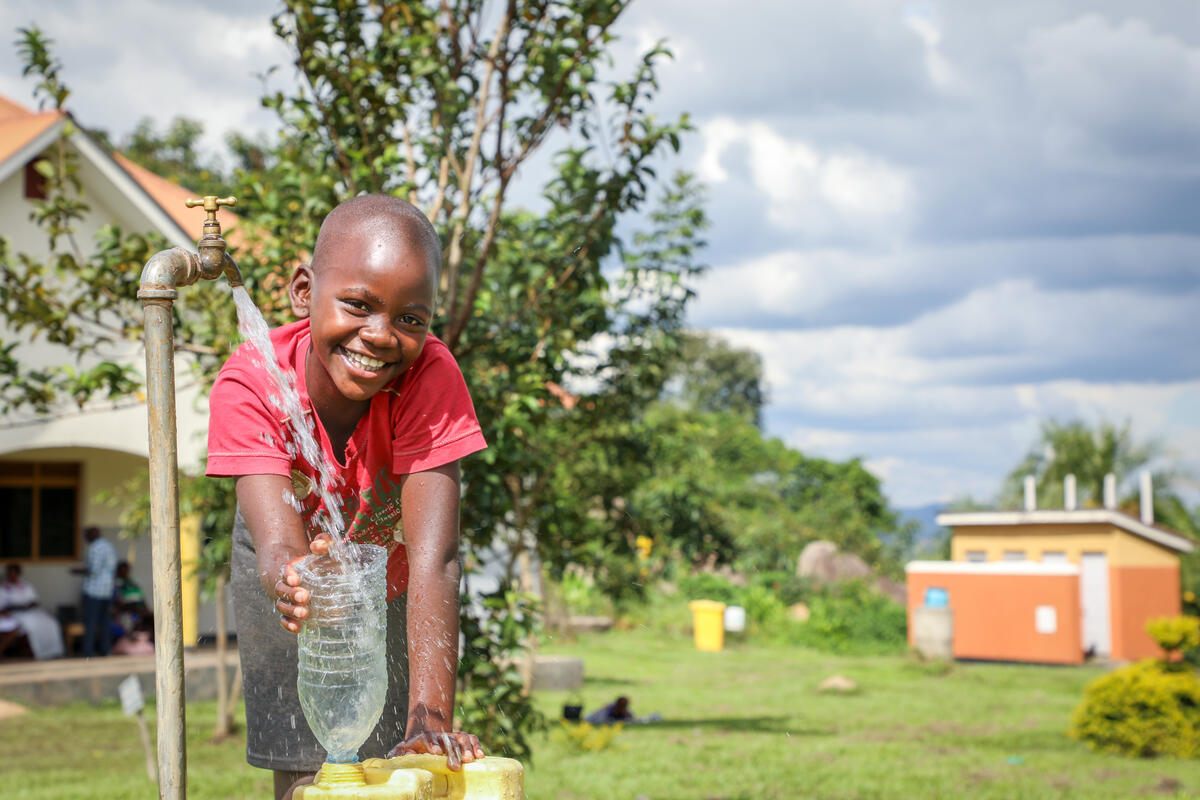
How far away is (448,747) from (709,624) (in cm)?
1717

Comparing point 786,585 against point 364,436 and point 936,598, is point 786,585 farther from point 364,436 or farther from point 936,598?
point 364,436

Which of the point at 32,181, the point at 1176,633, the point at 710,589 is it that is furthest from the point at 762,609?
the point at 32,181

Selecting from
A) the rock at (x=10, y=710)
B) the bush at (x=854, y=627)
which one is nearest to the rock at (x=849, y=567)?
the bush at (x=854, y=627)

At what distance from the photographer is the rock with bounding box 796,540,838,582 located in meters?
23.8

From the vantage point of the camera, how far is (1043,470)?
81.3ft

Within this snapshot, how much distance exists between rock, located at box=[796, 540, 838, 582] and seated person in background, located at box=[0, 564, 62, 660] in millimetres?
15177

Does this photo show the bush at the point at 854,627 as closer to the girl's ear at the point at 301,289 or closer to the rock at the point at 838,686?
the rock at the point at 838,686

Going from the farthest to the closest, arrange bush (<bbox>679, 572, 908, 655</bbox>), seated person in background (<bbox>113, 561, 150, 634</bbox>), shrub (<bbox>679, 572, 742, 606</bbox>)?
shrub (<bbox>679, 572, 742, 606</bbox>)
bush (<bbox>679, 572, 908, 655</bbox>)
seated person in background (<bbox>113, 561, 150, 634</bbox>)

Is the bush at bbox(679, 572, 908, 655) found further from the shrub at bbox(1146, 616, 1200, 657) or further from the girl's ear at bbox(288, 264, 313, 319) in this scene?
the girl's ear at bbox(288, 264, 313, 319)

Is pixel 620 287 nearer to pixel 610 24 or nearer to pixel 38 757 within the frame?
pixel 610 24

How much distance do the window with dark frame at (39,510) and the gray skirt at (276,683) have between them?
11.9 m

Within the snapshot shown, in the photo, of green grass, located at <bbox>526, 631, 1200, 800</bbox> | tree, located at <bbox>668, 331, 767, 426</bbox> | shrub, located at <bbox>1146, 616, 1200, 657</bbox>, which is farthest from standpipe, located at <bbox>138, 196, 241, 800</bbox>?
tree, located at <bbox>668, 331, 767, 426</bbox>

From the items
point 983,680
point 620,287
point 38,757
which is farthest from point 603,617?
point 620,287

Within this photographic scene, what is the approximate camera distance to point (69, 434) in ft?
38.7
